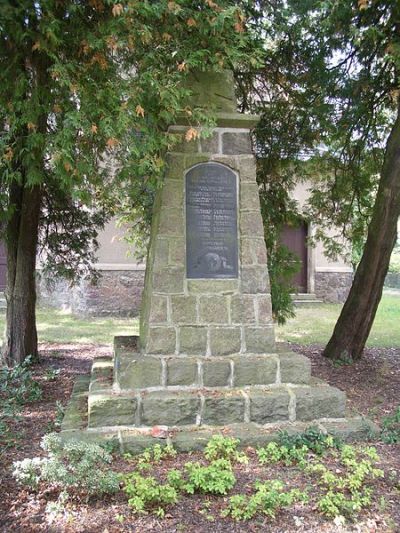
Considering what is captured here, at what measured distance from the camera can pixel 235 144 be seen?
443 cm

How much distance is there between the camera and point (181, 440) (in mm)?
3693

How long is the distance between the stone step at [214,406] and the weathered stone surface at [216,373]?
0.07 m

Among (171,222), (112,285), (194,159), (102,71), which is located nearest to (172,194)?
(171,222)

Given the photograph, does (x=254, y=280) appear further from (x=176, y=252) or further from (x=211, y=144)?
(x=211, y=144)

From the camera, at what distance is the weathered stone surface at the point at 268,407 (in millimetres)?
4012

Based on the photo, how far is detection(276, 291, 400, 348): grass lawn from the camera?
9.83 metres

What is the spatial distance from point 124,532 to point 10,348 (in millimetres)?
4660

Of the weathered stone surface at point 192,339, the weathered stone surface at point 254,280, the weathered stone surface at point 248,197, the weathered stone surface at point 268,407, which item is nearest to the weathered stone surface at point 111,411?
the weathered stone surface at point 192,339

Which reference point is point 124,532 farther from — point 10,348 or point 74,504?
point 10,348

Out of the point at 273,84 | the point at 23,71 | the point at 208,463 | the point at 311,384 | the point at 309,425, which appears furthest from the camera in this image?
the point at 273,84

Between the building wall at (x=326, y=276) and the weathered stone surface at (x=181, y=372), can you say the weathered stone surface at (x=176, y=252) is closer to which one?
the weathered stone surface at (x=181, y=372)

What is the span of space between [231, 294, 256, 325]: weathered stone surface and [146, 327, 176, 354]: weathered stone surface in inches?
22.0

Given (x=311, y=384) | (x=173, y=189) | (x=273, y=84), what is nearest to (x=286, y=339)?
(x=273, y=84)

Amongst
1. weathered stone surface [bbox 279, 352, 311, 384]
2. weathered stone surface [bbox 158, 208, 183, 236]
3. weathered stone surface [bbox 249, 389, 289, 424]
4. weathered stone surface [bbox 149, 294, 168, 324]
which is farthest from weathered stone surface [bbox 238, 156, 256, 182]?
weathered stone surface [bbox 249, 389, 289, 424]
